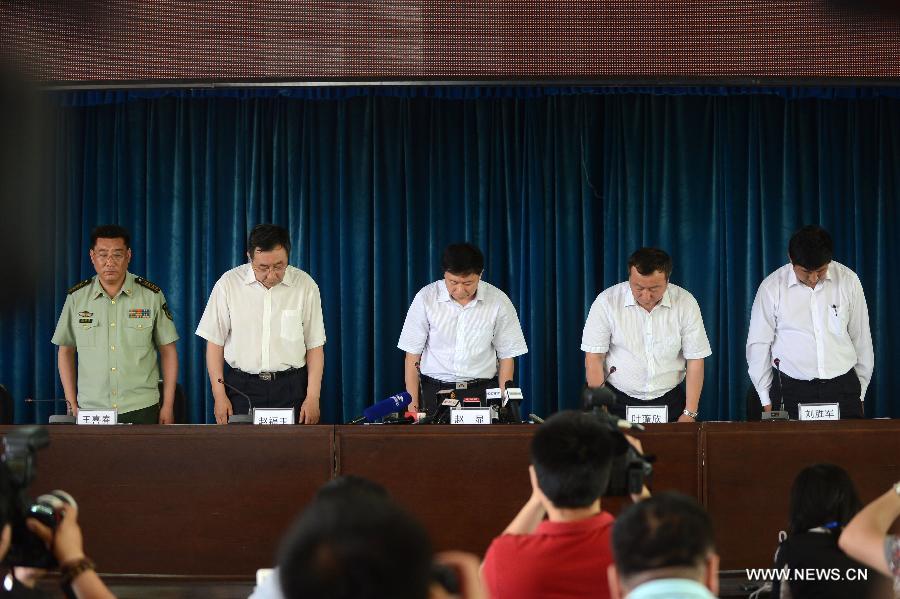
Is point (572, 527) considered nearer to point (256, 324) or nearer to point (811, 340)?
point (256, 324)

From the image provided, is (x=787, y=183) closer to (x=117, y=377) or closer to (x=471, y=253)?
(x=471, y=253)

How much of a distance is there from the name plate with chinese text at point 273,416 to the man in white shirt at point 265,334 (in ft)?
1.97

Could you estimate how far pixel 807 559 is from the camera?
261 centimetres

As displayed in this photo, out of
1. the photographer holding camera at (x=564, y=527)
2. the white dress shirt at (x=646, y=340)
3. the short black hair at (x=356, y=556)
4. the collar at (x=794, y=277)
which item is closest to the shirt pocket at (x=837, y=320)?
the collar at (x=794, y=277)

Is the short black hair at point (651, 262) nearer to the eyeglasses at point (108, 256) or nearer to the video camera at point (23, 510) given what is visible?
the eyeglasses at point (108, 256)

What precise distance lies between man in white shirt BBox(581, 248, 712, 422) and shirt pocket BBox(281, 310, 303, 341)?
125 cm

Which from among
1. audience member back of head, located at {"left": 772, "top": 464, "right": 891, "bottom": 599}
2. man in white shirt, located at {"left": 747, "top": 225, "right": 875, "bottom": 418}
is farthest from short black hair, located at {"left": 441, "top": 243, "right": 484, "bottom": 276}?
audience member back of head, located at {"left": 772, "top": 464, "right": 891, "bottom": 599}

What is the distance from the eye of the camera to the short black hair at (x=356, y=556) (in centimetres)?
108

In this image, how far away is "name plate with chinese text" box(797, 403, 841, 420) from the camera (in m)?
4.05

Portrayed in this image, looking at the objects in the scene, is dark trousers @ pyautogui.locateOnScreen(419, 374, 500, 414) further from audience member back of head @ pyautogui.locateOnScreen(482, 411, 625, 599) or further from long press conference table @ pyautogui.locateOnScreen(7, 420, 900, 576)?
audience member back of head @ pyautogui.locateOnScreen(482, 411, 625, 599)

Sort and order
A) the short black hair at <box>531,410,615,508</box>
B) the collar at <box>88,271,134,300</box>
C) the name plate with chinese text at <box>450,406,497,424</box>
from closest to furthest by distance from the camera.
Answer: the short black hair at <box>531,410,615,508</box> → the name plate with chinese text at <box>450,406,497,424</box> → the collar at <box>88,271,134,300</box>

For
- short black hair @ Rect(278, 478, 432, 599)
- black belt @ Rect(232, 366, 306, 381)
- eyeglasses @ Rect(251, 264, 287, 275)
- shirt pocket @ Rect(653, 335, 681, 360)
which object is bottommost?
black belt @ Rect(232, 366, 306, 381)

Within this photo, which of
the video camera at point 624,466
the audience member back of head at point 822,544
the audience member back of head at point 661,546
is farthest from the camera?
the audience member back of head at point 822,544

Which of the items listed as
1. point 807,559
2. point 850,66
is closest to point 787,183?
point 850,66
